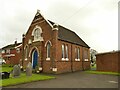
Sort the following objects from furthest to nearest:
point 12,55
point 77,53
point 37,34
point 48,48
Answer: point 12,55
point 77,53
point 37,34
point 48,48

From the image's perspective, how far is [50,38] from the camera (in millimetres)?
24750

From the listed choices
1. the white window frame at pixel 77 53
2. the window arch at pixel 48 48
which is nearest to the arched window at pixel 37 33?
the window arch at pixel 48 48

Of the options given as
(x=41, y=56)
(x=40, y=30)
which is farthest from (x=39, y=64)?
(x=40, y=30)

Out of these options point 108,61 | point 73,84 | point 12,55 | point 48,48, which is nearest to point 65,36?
point 48,48

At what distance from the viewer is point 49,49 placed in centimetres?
2512

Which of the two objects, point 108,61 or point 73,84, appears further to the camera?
point 108,61

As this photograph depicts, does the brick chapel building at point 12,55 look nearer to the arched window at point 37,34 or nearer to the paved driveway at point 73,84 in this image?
the arched window at point 37,34

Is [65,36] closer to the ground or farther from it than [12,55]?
farther from it

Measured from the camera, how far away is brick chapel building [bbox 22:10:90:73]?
939 inches

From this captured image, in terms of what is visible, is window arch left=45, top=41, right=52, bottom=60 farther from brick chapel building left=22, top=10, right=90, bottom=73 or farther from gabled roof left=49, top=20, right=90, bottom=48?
gabled roof left=49, top=20, right=90, bottom=48

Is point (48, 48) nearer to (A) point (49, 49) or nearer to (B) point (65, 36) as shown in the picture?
(A) point (49, 49)

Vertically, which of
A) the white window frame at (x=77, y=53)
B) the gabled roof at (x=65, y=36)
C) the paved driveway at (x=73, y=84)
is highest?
the gabled roof at (x=65, y=36)


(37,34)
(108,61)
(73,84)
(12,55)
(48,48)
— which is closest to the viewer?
(73,84)

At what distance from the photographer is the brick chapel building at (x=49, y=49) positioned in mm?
23859
